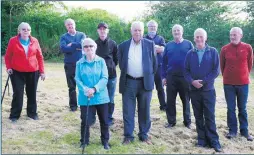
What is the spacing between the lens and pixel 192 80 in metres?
5.84

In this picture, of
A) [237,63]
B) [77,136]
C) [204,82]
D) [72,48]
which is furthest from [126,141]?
[72,48]

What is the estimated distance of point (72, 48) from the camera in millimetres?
7574

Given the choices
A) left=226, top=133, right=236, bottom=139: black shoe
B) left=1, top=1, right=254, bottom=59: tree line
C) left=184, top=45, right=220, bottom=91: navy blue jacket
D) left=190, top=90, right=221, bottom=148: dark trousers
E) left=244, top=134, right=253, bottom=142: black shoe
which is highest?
left=1, top=1, right=254, bottom=59: tree line

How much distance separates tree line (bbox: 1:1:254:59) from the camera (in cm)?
1669

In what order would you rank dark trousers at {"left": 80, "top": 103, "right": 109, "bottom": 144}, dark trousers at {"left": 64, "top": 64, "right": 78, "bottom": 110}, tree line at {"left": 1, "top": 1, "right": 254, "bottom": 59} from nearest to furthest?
dark trousers at {"left": 80, "top": 103, "right": 109, "bottom": 144} → dark trousers at {"left": 64, "top": 64, "right": 78, "bottom": 110} → tree line at {"left": 1, "top": 1, "right": 254, "bottom": 59}

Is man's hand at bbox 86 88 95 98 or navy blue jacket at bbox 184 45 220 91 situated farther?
navy blue jacket at bbox 184 45 220 91

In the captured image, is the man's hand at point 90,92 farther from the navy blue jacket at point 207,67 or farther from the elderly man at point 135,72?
the navy blue jacket at point 207,67

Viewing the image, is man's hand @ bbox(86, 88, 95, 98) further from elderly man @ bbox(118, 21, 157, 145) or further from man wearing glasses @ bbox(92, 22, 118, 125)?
man wearing glasses @ bbox(92, 22, 118, 125)

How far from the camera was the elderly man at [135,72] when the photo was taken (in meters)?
5.95

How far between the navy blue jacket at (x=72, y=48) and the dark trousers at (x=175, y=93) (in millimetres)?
2016

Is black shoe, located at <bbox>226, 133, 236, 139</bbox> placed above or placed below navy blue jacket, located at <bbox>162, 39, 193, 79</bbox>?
A: below

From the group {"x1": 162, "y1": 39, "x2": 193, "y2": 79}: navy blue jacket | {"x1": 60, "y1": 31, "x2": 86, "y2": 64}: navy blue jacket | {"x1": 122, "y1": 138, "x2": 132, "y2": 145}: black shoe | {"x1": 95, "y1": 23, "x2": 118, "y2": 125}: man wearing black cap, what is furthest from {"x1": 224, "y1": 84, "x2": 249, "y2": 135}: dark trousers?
{"x1": 60, "y1": 31, "x2": 86, "y2": 64}: navy blue jacket

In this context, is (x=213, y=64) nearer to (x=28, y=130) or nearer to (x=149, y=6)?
(x=28, y=130)

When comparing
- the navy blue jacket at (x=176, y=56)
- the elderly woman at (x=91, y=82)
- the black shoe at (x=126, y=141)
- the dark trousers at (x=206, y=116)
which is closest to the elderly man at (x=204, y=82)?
the dark trousers at (x=206, y=116)
